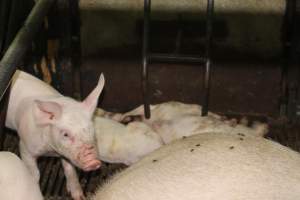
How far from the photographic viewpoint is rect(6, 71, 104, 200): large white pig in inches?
104

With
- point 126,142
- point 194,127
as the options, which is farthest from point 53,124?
point 194,127

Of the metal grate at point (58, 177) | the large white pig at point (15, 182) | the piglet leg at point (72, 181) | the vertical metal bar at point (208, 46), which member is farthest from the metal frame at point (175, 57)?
the large white pig at point (15, 182)

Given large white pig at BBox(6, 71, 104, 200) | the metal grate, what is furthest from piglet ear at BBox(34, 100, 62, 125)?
the metal grate

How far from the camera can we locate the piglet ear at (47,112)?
2.68 m

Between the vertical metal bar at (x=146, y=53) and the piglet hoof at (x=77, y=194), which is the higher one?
the vertical metal bar at (x=146, y=53)

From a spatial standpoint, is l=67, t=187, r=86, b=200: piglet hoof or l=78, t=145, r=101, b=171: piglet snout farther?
l=67, t=187, r=86, b=200: piglet hoof

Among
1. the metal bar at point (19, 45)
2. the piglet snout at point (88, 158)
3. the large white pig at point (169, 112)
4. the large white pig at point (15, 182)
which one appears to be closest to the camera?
the large white pig at point (15, 182)

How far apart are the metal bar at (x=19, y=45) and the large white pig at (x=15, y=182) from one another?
243 mm

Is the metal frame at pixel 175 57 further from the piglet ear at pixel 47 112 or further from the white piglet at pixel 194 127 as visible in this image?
the piglet ear at pixel 47 112

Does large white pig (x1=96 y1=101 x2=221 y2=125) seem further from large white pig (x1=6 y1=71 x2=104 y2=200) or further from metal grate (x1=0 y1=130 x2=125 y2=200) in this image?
large white pig (x1=6 y1=71 x2=104 y2=200)

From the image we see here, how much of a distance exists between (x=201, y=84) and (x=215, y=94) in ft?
0.42

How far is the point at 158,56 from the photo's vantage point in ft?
10.7

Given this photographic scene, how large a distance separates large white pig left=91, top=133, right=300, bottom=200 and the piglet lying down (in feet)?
4.53

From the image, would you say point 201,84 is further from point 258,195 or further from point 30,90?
point 258,195
